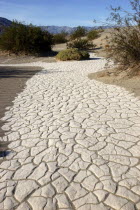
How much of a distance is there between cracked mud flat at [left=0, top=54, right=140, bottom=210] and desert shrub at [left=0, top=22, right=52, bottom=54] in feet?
41.0

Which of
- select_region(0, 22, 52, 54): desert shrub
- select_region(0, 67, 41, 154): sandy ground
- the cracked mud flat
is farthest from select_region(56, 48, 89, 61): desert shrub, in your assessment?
the cracked mud flat

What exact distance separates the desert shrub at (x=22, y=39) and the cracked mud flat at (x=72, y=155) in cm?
1249

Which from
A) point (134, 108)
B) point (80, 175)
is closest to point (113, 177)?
point (80, 175)

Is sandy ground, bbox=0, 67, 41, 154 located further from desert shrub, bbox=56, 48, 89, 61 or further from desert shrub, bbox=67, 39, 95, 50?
desert shrub, bbox=67, 39, 95, 50

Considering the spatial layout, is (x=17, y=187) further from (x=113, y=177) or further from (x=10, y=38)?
(x=10, y=38)

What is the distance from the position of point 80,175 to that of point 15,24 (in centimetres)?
1775

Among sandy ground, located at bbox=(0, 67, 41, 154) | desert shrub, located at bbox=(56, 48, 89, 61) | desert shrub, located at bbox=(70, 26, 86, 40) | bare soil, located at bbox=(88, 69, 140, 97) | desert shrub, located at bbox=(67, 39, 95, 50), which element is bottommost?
sandy ground, located at bbox=(0, 67, 41, 154)

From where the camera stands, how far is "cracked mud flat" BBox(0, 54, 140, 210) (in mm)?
2494

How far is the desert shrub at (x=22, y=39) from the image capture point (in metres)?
17.4

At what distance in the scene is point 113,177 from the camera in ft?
9.17

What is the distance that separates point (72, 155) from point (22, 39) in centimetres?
1568

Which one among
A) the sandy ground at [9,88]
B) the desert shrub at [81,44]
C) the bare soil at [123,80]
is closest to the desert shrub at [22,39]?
the desert shrub at [81,44]

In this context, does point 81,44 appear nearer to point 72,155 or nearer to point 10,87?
point 10,87

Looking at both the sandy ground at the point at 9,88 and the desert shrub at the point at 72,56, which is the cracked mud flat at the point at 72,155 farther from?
the desert shrub at the point at 72,56
